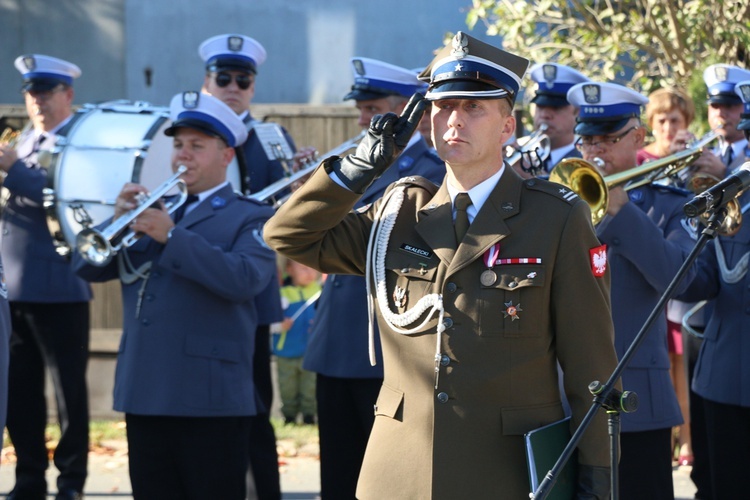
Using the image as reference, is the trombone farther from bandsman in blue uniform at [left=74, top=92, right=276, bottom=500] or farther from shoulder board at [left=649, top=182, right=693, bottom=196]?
bandsman in blue uniform at [left=74, top=92, right=276, bottom=500]

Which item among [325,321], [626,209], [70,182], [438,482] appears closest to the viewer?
[438,482]

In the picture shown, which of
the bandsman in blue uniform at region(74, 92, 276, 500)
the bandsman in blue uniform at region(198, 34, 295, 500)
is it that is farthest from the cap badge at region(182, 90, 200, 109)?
the bandsman in blue uniform at region(198, 34, 295, 500)

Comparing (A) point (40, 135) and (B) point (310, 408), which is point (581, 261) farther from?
(B) point (310, 408)

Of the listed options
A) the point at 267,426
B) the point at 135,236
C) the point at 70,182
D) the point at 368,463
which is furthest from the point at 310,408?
the point at 368,463

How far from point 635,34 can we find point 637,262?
488cm

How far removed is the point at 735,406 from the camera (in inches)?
200

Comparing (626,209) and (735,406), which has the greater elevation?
(626,209)

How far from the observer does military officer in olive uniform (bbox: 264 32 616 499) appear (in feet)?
11.2

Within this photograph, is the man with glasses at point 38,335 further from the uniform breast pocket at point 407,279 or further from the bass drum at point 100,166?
the uniform breast pocket at point 407,279

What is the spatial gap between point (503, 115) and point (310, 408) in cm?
549

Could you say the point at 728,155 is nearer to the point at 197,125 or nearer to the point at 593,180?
the point at 593,180

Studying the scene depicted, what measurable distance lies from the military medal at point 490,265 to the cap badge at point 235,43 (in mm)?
3752

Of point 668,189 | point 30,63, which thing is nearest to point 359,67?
point 668,189

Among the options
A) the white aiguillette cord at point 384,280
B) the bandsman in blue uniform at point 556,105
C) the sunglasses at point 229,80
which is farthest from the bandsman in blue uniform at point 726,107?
the white aiguillette cord at point 384,280
